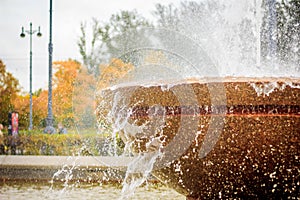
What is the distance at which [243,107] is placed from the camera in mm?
2711

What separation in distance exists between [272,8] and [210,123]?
887 cm

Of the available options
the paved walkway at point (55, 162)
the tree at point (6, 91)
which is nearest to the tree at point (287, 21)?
the paved walkway at point (55, 162)

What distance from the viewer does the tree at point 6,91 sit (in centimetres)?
2361

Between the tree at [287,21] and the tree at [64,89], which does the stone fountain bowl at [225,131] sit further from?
the tree at [64,89]

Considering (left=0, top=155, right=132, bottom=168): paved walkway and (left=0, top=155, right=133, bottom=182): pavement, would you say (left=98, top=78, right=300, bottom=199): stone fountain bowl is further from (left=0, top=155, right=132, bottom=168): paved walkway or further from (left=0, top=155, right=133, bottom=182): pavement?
(left=0, top=155, right=133, bottom=182): pavement

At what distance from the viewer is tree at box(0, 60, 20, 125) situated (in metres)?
23.6

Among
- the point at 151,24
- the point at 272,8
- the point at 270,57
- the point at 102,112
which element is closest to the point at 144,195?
the point at 102,112

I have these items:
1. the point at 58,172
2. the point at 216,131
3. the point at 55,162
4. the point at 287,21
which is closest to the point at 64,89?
the point at 287,21

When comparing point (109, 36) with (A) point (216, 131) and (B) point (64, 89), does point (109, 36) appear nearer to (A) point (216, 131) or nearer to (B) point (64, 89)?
(B) point (64, 89)

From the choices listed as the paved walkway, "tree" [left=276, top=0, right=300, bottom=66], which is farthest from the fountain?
"tree" [left=276, top=0, right=300, bottom=66]

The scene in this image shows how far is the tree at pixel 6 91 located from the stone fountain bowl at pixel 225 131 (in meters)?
21.4

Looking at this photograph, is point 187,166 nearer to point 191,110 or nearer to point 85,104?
point 191,110

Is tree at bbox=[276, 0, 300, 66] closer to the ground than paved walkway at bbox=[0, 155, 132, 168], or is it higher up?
higher up

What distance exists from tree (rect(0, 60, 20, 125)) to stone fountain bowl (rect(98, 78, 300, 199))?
70.1 feet
